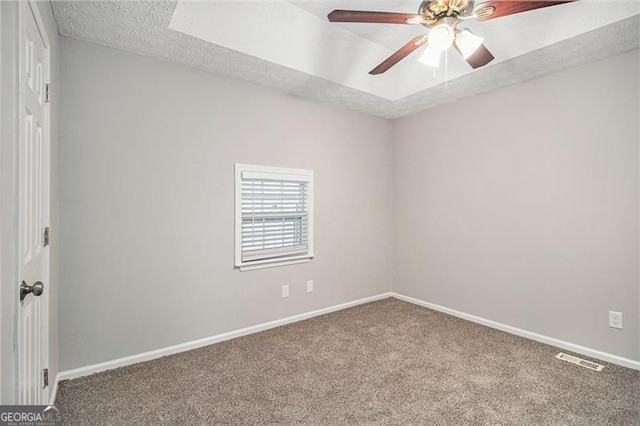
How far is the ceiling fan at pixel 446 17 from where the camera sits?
1.71 meters

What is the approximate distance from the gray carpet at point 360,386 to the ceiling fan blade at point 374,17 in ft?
7.41

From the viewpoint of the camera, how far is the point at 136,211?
8.25 feet

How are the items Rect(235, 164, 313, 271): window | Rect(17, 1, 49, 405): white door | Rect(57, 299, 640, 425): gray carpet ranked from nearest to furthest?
Rect(17, 1, 49, 405): white door, Rect(57, 299, 640, 425): gray carpet, Rect(235, 164, 313, 271): window

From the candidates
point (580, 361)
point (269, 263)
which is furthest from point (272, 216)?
point (580, 361)

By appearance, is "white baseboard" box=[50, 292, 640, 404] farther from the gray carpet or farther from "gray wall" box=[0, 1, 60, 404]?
"gray wall" box=[0, 1, 60, 404]

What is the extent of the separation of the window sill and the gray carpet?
64cm

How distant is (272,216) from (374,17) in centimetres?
202

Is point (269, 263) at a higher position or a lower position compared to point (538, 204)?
lower

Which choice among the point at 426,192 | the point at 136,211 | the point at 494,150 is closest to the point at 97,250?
the point at 136,211

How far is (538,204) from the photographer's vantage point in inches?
115

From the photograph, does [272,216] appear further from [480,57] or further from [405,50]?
[480,57]

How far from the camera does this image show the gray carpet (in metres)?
1.88

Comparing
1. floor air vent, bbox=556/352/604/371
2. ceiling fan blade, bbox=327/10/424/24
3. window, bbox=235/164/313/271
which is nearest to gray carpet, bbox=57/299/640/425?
floor air vent, bbox=556/352/604/371

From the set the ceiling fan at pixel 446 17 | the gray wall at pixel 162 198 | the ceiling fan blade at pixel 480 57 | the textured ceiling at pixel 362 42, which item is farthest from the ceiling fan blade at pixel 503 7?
the gray wall at pixel 162 198
